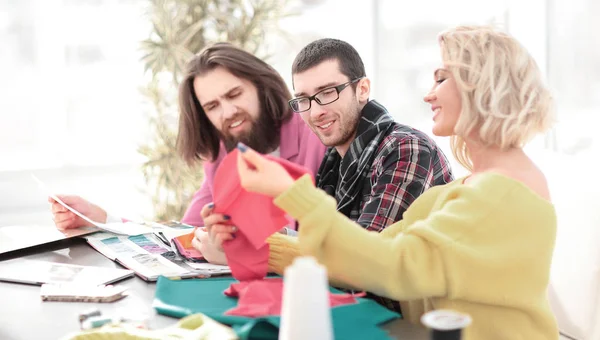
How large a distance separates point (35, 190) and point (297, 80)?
243 centimetres

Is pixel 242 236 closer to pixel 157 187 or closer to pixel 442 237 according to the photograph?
pixel 442 237

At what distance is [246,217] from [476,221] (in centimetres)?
47

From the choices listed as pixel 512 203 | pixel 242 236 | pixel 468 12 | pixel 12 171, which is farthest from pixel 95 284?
pixel 468 12

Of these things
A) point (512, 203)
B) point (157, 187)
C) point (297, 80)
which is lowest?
point (157, 187)

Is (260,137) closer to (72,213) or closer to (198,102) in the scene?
(198,102)

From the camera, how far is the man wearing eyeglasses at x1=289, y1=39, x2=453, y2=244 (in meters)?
2.08

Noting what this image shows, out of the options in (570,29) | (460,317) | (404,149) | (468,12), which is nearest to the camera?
(460,317)

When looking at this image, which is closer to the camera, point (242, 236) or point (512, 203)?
point (512, 203)

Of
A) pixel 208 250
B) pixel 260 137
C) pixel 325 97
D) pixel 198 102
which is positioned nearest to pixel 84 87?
pixel 198 102

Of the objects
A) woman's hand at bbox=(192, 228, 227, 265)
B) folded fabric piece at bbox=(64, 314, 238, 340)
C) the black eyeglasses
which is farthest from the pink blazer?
folded fabric piece at bbox=(64, 314, 238, 340)

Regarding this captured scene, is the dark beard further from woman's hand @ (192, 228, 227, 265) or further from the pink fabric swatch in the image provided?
the pink fabric swatch

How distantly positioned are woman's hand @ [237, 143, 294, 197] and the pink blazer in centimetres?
123

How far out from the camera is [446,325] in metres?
0.98

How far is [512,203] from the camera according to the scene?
1437 mm
